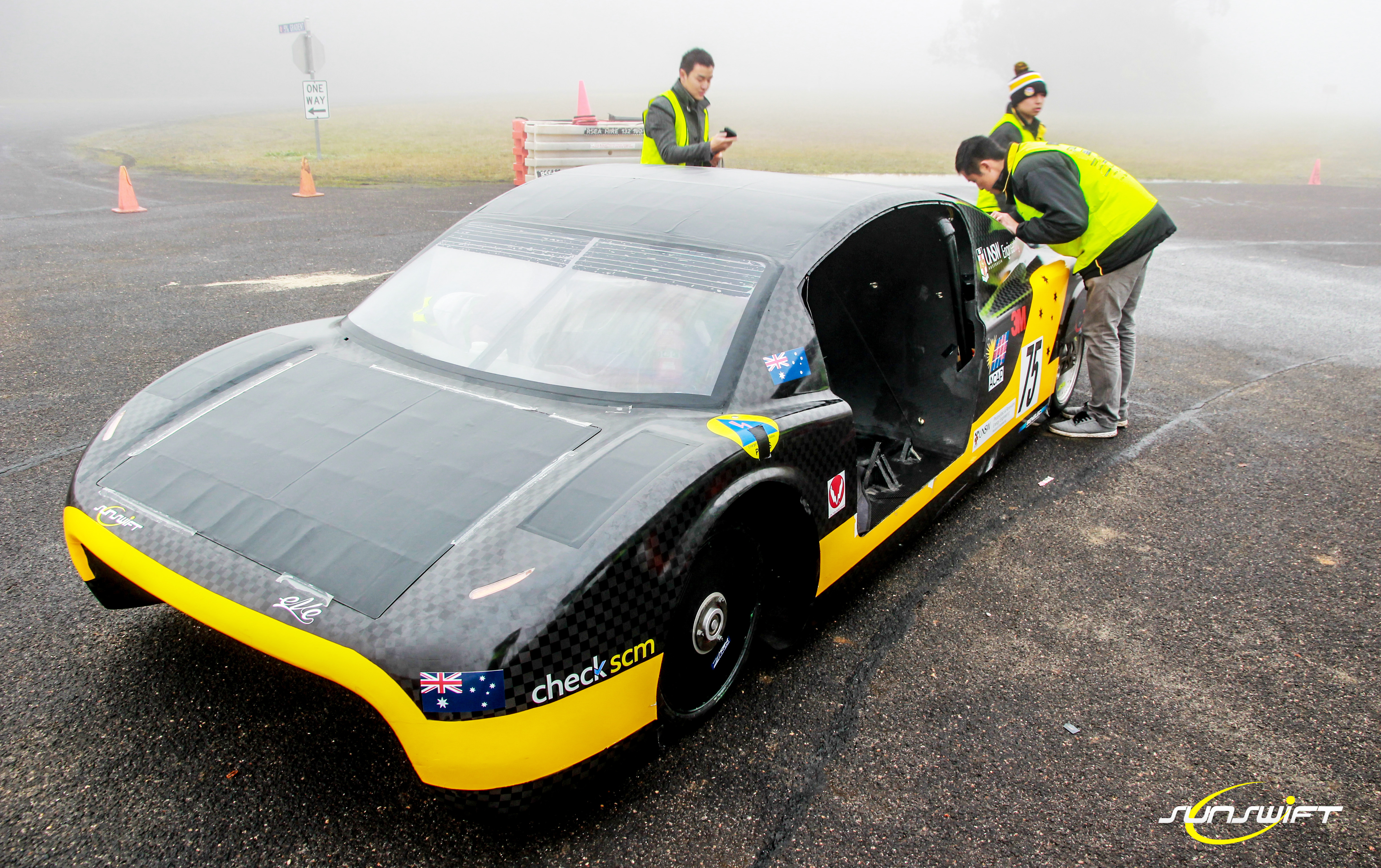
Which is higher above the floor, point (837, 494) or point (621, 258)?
point (621, 258)

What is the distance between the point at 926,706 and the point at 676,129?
369 centimetres

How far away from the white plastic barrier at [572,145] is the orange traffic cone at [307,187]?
318 centimetres

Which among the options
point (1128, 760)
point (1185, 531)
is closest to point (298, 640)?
point (1128, 760)

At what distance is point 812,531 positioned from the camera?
251 centimetres

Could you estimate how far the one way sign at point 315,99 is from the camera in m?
16.1

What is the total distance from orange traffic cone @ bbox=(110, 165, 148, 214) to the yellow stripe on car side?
11295 mm

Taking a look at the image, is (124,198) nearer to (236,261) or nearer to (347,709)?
(236,261)

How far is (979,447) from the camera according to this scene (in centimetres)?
368

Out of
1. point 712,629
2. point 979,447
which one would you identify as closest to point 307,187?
point 979,447

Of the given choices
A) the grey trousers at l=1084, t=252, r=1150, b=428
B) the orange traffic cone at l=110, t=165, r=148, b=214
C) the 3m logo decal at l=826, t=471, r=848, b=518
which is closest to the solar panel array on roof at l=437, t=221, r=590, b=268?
the 3m logo decal at l=826, t=471, r=848, b=518

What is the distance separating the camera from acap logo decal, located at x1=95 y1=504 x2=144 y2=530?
2.15 meters

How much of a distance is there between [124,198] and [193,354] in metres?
7.45

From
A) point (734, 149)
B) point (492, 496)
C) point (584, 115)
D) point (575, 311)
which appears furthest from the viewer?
point (734, 149)

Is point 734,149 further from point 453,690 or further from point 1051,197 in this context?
point 453,690
